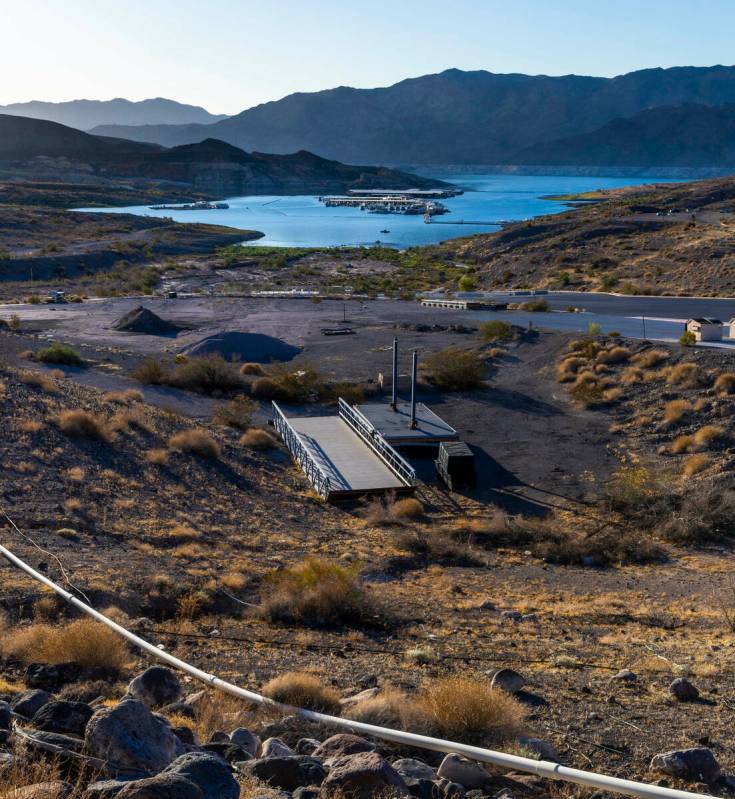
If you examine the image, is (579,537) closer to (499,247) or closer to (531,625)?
(531,625)

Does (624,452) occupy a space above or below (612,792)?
below

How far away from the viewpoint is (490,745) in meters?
Result: 7.88

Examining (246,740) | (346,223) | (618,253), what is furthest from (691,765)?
(346,223)

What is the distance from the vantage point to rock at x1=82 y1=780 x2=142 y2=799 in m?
5.34

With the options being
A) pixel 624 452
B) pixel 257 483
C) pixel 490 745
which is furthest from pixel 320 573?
pixel 624 452

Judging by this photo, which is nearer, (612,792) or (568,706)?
(612,792)

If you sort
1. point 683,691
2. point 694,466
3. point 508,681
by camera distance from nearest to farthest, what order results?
1. point 508,681
2. point 683,691
3. point 694,466

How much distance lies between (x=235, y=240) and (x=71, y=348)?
272ft

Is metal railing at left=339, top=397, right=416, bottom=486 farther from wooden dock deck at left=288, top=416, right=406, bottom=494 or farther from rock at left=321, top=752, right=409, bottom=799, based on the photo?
rock at left=321, top=752, right=409, bottom=799

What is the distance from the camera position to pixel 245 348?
4231cm

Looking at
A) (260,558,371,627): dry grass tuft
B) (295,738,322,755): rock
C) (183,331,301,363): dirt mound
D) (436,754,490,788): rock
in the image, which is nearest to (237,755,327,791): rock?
(295,738,322,755): rock

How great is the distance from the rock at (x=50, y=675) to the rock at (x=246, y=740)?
86.9 inches

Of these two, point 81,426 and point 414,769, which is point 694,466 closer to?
point 81,426

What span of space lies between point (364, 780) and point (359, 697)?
2702 millimetres
